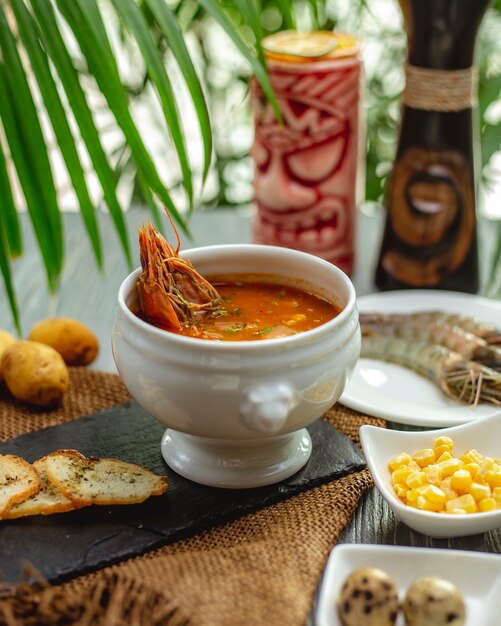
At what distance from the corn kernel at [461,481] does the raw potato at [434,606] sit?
A: 0.85 ft

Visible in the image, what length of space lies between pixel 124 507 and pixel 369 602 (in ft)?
1.60

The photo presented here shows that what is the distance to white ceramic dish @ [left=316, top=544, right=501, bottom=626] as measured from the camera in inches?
52.8

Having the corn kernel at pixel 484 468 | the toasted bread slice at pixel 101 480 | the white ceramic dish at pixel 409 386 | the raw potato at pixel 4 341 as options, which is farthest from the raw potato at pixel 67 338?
the corn kernel at pixel 484 468

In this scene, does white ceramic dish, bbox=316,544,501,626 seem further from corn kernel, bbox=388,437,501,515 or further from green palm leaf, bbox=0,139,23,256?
green palm leaf, bbox=0,139,23,256

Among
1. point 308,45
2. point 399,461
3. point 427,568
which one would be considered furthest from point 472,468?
point 308,45

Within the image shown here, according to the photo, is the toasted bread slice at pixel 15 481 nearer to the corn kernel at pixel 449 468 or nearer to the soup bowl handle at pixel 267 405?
the soup bowl handle at pixel 267 405

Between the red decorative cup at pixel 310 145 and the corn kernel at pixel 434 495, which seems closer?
the corn kernel at pixel 434 495

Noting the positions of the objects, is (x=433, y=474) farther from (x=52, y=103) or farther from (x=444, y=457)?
(x=52, y=103)

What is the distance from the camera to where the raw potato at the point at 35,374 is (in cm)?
190

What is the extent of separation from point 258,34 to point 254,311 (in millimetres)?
654

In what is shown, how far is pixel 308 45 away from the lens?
2447mm

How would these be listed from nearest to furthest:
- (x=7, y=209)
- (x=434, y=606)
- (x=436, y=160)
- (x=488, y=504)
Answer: (x=434, y=606) < (x=488, y=504) < (x=7, y=209) < (x=436, y=160)

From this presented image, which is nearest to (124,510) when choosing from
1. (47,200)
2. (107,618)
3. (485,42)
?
(107,618)

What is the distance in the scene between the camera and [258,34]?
6.53 ft
